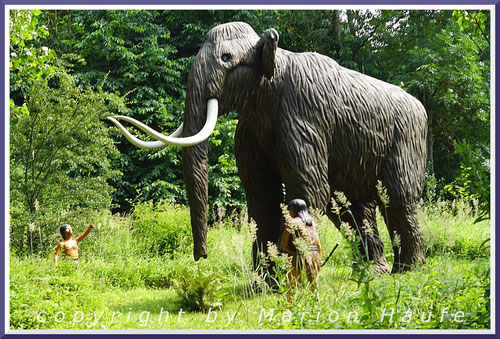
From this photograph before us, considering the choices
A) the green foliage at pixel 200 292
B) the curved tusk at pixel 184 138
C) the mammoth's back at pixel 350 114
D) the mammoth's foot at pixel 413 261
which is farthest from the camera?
the mammoth's foot at pixel 413 261

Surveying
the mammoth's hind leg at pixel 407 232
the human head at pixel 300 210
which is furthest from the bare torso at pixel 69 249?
the mammoth's hind leg at pixel 407 232

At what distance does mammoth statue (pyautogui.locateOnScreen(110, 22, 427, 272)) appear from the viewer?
4.78 meters

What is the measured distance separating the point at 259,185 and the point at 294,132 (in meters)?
0.72

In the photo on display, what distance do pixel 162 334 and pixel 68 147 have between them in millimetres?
5680

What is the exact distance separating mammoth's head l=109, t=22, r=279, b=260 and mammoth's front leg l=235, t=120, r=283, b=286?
0.58 m

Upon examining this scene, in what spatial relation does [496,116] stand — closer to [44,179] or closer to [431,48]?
[44,179]

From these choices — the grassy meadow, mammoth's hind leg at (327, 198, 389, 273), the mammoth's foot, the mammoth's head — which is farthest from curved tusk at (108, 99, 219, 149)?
the mammoth's foot

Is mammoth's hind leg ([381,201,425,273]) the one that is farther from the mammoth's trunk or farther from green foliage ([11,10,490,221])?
green foliage ([11,10,490,221])

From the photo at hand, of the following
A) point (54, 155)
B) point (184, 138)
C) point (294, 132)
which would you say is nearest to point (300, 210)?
point (294, 132)

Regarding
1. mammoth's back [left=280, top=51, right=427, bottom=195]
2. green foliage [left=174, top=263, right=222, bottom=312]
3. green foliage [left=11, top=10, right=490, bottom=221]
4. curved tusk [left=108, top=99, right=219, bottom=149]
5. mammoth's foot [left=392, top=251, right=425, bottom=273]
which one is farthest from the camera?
green foliage [left=11, top=10, right=490, bottom=221]

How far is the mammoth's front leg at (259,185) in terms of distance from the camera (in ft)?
17.6

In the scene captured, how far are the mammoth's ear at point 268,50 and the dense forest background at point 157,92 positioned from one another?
3730mm

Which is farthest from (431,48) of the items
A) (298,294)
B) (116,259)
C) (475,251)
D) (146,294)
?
(298,294)

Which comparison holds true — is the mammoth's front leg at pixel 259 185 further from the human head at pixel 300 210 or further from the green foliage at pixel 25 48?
the green foliage at pixel 25 48
